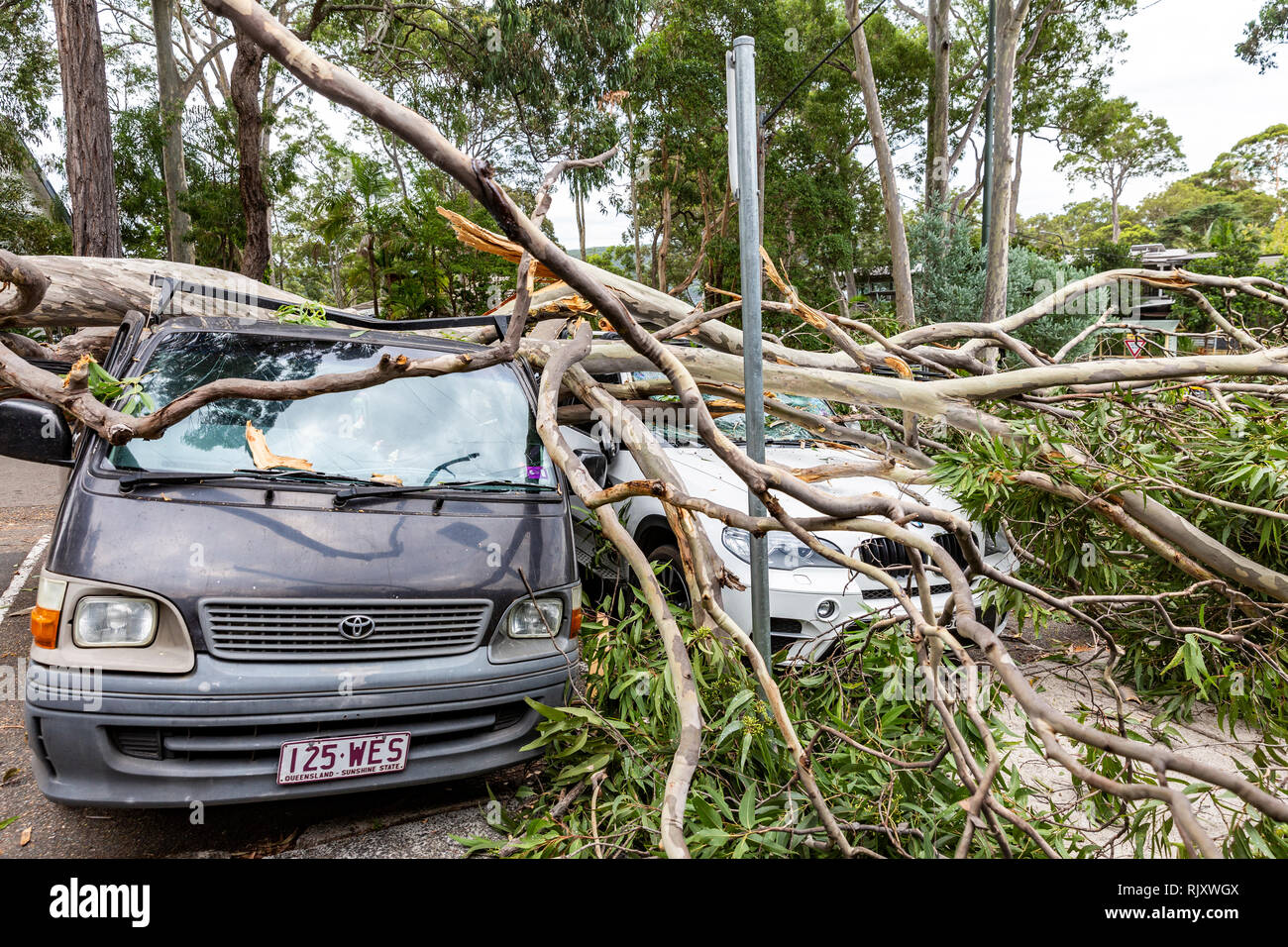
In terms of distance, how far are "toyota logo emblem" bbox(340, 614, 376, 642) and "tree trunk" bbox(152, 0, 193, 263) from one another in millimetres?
17924

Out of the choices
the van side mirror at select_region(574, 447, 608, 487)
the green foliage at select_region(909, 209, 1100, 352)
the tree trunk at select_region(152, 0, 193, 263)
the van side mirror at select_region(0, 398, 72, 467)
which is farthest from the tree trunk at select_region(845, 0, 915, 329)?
the tree trunk at select_region(152, 0, 193, 263)

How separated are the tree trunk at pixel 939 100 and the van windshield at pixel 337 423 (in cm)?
1678

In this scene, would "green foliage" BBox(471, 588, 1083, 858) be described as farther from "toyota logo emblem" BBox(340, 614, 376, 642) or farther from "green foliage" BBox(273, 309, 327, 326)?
"green foliage" BBox(273, 309, 327, 326)

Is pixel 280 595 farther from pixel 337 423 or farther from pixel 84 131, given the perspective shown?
pixel 84 131

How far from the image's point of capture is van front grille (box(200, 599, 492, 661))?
99.4 inches

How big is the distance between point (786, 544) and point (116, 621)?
288cm

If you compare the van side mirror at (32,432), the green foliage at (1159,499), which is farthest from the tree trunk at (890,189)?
the van side mirror at (32,432)

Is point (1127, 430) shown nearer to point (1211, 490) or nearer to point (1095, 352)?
point (1211, 490)

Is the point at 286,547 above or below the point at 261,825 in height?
above

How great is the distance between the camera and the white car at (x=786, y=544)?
3.79 metres

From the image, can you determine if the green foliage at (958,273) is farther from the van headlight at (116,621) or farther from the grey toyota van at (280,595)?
the van headlight at (116,621)

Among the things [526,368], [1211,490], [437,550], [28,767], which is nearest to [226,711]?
[437,550]

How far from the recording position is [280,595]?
8.43 feet

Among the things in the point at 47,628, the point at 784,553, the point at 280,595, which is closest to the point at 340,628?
Result: the point at 280,595
